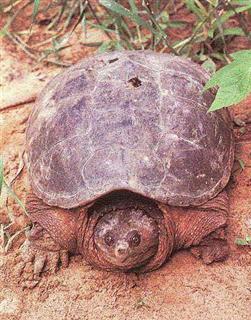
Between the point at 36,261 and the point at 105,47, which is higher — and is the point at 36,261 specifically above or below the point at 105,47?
below

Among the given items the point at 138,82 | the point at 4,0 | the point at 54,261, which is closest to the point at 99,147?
the point at 138,82

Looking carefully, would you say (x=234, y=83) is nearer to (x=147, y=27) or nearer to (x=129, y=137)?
(x=129, y=137)

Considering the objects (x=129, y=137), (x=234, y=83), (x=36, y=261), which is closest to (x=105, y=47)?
(x=129, y=137)

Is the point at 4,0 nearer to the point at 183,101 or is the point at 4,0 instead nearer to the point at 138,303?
the point at 183,101

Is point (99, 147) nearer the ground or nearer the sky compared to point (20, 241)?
nearer the sky

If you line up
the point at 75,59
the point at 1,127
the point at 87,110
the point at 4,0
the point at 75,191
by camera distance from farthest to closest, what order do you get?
1. the point at 4,0
2. the point at 75,59
3. the point at 1,127
4. the point at 87,110
5. the point at 75,191

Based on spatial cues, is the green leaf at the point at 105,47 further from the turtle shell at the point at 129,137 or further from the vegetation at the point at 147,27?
the turtle shell at the point at 129,137

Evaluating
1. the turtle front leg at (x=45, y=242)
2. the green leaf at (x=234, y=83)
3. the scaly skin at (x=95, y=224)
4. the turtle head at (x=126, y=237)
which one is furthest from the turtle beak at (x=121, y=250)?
the green leaf at (x=234, y=83)
